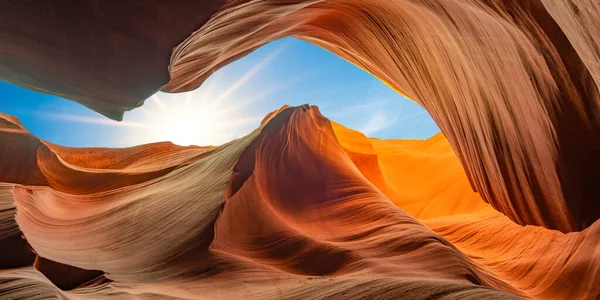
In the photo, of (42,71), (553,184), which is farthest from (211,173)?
(553,184)

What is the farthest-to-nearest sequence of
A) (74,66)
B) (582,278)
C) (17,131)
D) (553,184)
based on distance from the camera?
(17,131), (553,184), (582,278), (74,66)

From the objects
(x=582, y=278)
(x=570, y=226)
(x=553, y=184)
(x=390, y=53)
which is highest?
(x=390, y=53)

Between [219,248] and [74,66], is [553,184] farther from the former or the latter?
[74,66]

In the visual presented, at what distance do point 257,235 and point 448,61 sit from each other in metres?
3.38

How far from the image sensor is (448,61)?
6.02 metres

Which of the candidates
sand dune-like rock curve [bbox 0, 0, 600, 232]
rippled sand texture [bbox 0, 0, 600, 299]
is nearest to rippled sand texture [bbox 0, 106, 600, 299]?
rippled sand texture [bbox 0, 0, 600, 299]

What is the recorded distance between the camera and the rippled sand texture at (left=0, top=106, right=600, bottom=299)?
3.88 metres

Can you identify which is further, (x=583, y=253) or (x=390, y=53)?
(x=390, y=53)

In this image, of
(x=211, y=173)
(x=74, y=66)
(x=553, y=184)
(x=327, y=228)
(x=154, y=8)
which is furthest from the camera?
(x=211, y=173)

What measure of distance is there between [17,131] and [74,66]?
11.3ft

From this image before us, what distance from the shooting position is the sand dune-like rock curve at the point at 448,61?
3.57m

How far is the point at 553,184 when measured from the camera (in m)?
5.27

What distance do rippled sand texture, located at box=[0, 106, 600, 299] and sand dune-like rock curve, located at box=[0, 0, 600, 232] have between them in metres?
0.87

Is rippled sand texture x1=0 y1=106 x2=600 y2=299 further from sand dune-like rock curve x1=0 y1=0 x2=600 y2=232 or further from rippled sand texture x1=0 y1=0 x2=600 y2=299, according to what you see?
sand dune-like rock curve x1=0 y1=0 x2=600 y2=232
